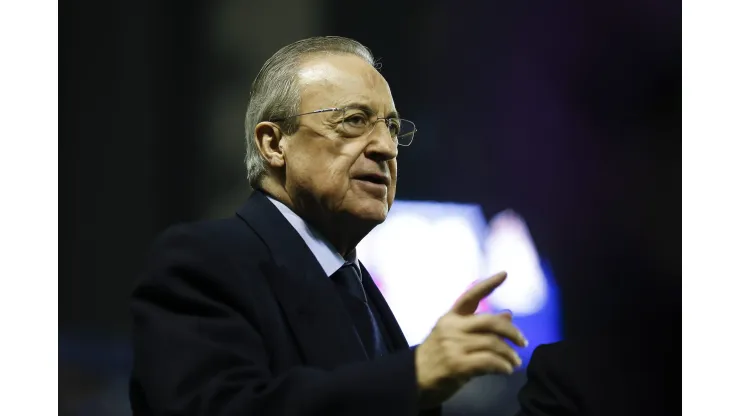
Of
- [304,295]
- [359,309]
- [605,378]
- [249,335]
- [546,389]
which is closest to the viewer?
[249,335]

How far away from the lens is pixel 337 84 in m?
1.51

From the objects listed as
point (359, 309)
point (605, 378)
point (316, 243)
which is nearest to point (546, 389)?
point (605, 378)

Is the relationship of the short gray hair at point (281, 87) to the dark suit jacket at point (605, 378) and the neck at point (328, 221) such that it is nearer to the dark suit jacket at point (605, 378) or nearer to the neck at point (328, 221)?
the neck at point (328, 221)

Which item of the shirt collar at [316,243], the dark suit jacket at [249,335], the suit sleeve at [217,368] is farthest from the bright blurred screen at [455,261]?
the suit sleeve at [217,368]

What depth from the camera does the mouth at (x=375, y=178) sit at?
59.5 inches

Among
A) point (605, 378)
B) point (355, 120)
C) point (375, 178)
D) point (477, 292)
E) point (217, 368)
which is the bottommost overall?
point (605, 378)

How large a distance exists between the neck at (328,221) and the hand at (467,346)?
0.38 meters

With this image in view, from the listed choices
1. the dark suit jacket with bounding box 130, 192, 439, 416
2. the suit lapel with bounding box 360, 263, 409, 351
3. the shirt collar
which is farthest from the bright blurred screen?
the dark suit jacket with bounding box 130, 192, 439, 416

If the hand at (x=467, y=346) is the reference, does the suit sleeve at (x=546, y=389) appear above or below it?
below

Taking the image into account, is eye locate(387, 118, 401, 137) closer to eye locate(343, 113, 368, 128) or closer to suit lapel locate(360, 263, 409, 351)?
eye locate(343, 113, 368, 128)

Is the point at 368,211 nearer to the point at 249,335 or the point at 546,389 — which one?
the point at 249,335

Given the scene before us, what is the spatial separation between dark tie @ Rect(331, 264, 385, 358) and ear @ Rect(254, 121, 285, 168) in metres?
0.22

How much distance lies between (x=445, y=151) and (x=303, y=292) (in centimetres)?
65

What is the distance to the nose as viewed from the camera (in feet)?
4.99
